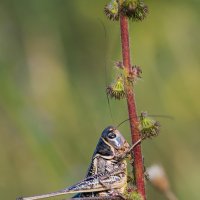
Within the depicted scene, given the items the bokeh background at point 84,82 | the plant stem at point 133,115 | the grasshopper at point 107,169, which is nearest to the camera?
the plant stem at point 133,115

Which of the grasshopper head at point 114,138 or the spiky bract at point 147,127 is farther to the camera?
the grasshopper head at point 114,138

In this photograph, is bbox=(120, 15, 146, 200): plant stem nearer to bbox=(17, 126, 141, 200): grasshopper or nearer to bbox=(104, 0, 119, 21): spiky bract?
bbox=(104, 0, 119, 21): spiky bract

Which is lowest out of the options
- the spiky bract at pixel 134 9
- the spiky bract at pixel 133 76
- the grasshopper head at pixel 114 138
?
the spiky bract at pixel 133 76

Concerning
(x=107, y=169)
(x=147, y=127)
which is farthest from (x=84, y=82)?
(x=147, y=127)

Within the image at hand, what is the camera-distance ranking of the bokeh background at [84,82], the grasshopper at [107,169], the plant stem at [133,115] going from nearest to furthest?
the plant stem at [133,115], the grasshopper at [107,169], the bokeh background at [84,82]

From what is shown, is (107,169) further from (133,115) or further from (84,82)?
(84,82)

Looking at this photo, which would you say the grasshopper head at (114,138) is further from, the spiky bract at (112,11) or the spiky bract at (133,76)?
the spiky bract at (112,11)

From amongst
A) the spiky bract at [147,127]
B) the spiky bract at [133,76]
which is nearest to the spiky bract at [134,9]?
the spiky bract at [133,76]
